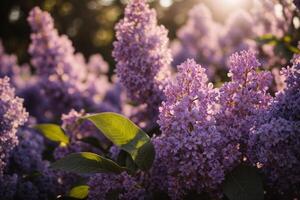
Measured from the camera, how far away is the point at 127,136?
3.74 metres

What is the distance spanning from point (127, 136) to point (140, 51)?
1280 mm

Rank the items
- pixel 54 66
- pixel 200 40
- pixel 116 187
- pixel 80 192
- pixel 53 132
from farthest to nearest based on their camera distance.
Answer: pixel 200 40
pixel 54 66
pixel 53 132
pixel 80 192
pixel 116 187

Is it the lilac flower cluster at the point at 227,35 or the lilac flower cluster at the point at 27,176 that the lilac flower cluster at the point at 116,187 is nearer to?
the lilac flower cluster at the point at 27,176

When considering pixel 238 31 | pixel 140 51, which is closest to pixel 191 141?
pixel 140 51

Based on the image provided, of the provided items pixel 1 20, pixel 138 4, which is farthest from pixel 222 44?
pixel 1 20

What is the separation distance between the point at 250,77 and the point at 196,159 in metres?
0.77

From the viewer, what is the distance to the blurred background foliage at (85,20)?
25969mm

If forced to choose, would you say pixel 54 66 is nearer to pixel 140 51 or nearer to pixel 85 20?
pixel 140 51

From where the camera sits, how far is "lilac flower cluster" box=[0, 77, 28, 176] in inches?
168

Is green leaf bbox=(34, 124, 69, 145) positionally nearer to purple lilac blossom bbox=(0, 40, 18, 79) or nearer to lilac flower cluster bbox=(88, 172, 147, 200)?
lilac flower cluster bbox=(88, 172, 147, 200)

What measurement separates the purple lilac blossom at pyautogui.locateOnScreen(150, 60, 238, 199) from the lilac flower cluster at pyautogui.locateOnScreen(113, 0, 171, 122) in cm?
104

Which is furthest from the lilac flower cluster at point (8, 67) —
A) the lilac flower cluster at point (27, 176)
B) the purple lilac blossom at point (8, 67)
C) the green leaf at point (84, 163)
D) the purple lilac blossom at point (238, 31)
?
the green leaf at point (84, 163)

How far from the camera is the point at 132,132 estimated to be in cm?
375

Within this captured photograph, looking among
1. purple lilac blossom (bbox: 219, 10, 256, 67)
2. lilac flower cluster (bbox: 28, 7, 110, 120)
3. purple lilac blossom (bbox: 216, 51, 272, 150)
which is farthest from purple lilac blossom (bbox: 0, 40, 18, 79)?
purple lilac blossom (bbox: 216, 51, 272, 150)
